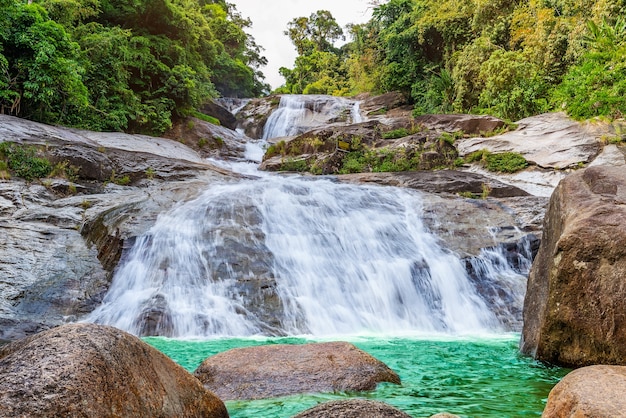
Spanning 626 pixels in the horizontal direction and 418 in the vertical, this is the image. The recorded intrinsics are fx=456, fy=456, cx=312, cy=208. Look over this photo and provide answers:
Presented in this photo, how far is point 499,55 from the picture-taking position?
2056 cm

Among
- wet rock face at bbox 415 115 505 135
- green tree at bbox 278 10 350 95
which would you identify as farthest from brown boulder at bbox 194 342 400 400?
green tree at bbox 278 10 350 95

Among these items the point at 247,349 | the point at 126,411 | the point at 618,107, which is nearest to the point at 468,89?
the point at 618,107

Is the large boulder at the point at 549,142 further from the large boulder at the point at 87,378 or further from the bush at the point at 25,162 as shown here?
the large boulder at the point at 87,378

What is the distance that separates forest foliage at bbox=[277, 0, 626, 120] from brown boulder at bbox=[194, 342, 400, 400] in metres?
14.8

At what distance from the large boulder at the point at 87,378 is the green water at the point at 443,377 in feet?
3.39

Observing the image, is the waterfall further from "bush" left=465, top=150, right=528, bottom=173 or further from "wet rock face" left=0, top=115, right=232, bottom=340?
"wet rock face" left=0, top=115, right=232, bottom=340

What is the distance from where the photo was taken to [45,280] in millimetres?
7688

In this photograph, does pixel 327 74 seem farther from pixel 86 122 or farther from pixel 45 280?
pixel 45 280

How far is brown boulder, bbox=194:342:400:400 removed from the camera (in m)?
3.78

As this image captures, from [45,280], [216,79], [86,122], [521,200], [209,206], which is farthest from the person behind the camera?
[216,79]

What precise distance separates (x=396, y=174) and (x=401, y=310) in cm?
784

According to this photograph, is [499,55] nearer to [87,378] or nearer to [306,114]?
[306,114]

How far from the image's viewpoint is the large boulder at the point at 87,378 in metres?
1.96

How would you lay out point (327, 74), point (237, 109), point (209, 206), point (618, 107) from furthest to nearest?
point (327, 74), point (237, 109), point (618, 107), point (209, 206)
